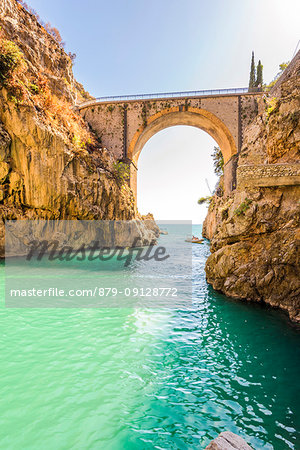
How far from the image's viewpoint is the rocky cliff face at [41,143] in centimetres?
1364

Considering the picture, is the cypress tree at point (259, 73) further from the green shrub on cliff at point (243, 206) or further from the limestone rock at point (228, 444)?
the limestone rock at point (228, 444)

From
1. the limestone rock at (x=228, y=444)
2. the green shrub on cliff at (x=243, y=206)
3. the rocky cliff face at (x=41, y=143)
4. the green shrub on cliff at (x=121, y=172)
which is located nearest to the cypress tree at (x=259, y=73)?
the green shrub on cliff at (x=121, y=172)

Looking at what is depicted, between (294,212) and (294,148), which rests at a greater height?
(294,148)

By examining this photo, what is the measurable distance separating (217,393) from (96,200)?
15.8m

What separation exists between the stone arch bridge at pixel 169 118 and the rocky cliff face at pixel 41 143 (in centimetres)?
298

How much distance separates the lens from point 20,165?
559 inches

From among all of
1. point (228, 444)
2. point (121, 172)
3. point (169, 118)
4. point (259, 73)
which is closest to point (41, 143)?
point (121, 172)

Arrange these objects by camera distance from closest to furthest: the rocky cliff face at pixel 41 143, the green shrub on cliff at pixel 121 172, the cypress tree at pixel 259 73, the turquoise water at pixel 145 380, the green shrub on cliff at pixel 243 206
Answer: the turquoise water at pixel 145 380 → the green shrub on cliff at pixel 243 206 → the rocky cliff face at pixel 41 143 → the green shrub on cliff at pixel 121 172 → the cypress tree at pixel 259 73

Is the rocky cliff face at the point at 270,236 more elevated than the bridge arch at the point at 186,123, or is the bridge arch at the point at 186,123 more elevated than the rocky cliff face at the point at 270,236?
the bridge arch at the point at 186,123

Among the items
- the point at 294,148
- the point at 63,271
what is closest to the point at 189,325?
the point at 294,148

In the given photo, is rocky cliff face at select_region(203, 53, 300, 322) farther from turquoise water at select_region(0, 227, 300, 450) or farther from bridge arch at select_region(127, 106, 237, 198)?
bridge arch at select_region(127, 106, 237, 198)

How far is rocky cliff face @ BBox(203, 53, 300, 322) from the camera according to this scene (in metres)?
6.57

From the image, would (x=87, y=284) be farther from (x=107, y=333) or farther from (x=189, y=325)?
(x=189, y=325)

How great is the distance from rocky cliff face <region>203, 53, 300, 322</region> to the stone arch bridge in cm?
1245
